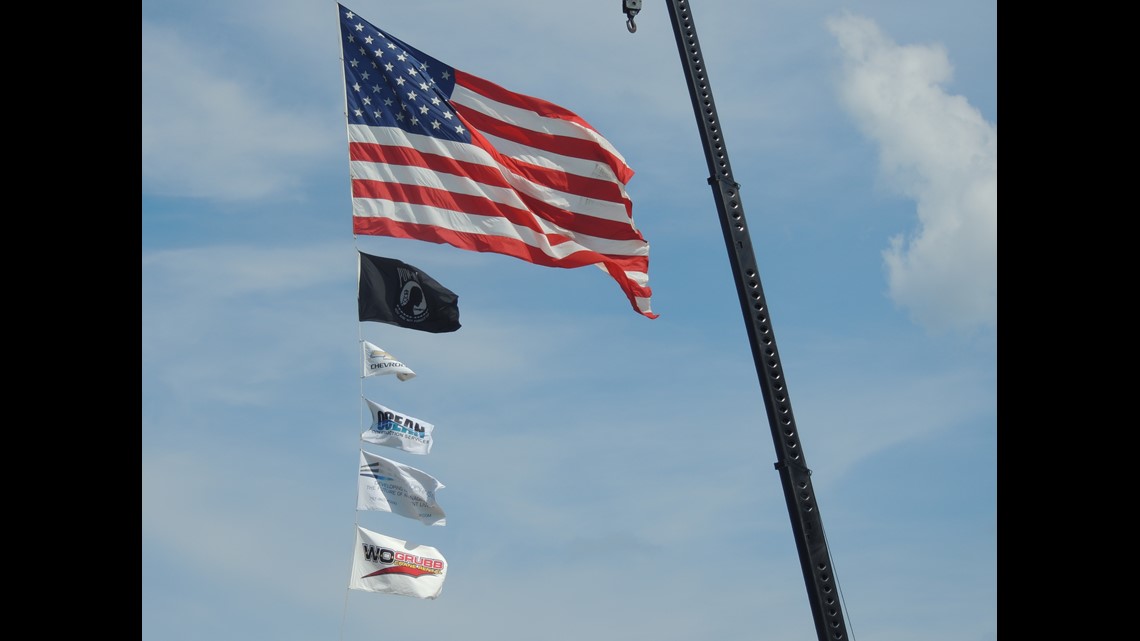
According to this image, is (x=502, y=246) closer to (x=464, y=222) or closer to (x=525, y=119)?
(x=464, y=222)

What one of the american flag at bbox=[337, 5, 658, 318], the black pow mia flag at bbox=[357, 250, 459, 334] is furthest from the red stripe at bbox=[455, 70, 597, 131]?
the black pow mia flag at bbox=[357, 250, 459, 334]

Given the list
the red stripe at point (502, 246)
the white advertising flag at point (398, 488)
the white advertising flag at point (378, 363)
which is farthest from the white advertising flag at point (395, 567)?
the red stripe at point (502, 246)

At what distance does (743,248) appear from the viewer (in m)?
10.0

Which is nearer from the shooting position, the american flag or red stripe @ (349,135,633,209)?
the american flag

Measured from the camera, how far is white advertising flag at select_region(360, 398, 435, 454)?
57.4ft

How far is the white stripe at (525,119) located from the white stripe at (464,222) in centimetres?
135

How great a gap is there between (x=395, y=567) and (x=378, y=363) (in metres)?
2.87

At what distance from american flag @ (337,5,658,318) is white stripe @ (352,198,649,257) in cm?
1

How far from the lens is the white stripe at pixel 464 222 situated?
16.4m

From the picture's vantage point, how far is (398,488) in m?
17.3

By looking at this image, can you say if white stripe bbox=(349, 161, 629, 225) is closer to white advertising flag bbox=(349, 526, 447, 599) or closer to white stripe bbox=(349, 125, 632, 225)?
white stripe bbox=(349, 125, 632, 225)
